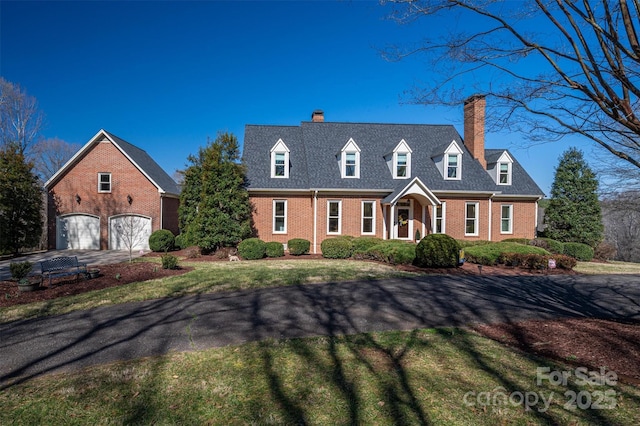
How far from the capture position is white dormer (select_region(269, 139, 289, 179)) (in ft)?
67.1

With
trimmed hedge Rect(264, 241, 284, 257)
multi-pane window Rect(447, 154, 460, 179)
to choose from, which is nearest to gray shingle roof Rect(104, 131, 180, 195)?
trimmed hedge Rect(264, 241, 284, 257)

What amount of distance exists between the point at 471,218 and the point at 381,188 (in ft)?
20.6

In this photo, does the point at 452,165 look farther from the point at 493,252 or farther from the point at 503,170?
the point at 493,252

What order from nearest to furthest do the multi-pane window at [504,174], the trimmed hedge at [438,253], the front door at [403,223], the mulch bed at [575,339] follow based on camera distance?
1. the mulch bed at [575,339]
2. the trimmed hedge at [438,253]
3. the front door at [403,223]
4. the multi-pane window at [504,174]

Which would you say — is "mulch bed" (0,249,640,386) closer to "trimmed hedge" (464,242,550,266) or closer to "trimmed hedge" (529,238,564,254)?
"trimmed hedge" (464,242,550,266)

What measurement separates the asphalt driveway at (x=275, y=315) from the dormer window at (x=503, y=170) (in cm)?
1326

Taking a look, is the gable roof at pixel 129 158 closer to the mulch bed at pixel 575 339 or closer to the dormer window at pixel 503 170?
the mulch bed at pixel 575 339

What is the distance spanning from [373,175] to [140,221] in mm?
15342

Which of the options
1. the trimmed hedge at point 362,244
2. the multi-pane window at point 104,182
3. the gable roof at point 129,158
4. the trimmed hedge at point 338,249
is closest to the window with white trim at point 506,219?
the trimmed hedge at point 362,244

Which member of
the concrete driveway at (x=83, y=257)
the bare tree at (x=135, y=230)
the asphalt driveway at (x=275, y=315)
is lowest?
the concrete driveway at (x=83, y=257)

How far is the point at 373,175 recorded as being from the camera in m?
20.8

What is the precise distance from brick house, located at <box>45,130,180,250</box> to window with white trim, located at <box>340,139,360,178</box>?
11841mm

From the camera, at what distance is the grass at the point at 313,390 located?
3.38 meters

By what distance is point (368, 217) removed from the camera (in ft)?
65.7
